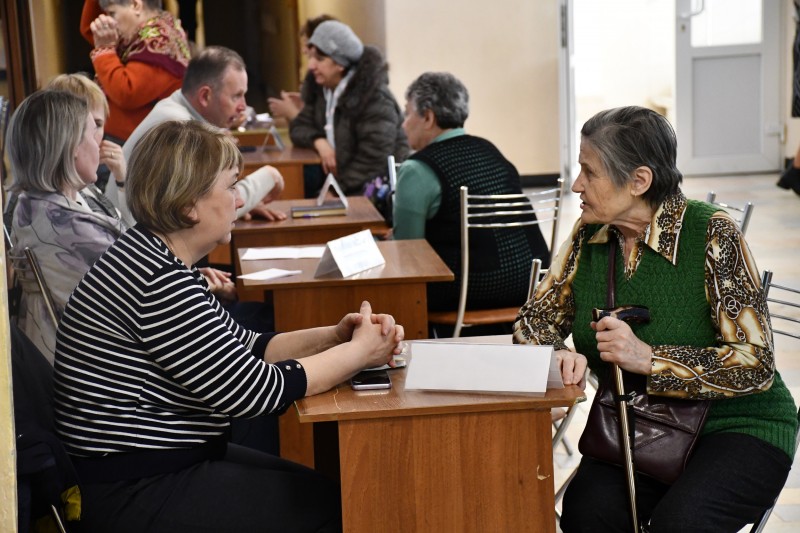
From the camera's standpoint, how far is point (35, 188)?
2842 mm

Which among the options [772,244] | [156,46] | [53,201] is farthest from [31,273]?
[772,244]

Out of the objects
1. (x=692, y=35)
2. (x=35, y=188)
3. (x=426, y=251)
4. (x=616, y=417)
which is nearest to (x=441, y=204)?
(x=426, y=251)

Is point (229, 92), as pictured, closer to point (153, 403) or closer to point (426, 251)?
point (426, 251)

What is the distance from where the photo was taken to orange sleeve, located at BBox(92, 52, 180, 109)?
471cm

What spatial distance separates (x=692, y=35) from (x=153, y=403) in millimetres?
8830

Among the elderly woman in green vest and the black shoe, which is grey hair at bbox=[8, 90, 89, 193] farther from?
the black shoe

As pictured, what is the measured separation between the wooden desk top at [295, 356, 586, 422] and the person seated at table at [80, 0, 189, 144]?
3.10 metres

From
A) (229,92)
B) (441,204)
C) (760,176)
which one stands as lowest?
(760,176)

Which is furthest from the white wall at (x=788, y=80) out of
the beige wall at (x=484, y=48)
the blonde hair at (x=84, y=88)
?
the blonde hair at (x=84, y=88)

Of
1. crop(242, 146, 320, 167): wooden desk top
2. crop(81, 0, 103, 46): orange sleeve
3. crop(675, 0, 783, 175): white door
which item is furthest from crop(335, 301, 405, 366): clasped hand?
crop(675, 0, 783, 175): white door

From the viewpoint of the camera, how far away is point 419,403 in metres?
1.93

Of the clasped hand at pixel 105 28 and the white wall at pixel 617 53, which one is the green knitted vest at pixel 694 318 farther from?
the white wall at pixel 617 53

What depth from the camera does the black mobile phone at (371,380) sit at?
203cm

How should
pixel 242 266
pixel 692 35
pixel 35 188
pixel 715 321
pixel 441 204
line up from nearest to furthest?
pixel 715 321
pixel 35 188
pixel 242 266
pixel 441 204
pixel 692 35
